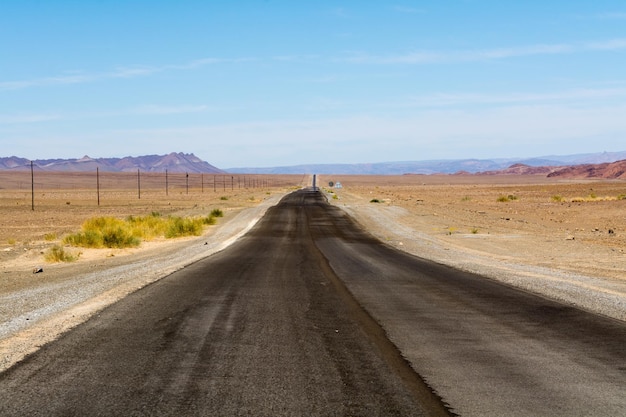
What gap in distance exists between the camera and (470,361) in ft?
26.1

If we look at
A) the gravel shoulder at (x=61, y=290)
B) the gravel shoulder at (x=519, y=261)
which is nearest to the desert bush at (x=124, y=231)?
the gravel shoulder at (x=61, y=290)

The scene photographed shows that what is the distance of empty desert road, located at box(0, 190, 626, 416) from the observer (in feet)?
20.4

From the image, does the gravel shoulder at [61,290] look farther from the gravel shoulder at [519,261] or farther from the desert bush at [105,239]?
the gravel shoulder at [519,261]

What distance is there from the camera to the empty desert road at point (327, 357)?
245 inches

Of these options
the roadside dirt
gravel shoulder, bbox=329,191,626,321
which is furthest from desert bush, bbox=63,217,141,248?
the roadside dirt

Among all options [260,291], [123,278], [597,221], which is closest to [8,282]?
[123,278]

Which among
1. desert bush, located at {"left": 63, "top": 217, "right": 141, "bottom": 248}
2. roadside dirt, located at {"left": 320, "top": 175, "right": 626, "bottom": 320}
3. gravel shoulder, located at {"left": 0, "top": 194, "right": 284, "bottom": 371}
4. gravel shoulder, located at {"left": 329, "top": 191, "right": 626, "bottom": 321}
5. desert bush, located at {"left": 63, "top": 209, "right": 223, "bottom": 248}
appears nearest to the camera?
gravel shoulder, located at {"left": 0, "top": 194, "right": 284, "bottom": 371}

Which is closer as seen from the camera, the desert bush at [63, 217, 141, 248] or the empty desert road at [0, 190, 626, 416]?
the empty desert road at [0, 190, 626, 416]

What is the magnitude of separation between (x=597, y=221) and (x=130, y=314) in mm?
41371

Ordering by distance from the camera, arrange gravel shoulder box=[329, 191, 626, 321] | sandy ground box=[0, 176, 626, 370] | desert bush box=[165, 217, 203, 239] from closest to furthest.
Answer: sandy ground box=[0, 176, 626, 370], gravel shoulder box=[329, 191, 626, 321], desert bush box=[165, 217, 203, 239]

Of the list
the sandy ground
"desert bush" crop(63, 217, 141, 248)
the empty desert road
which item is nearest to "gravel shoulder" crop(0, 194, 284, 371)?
the sandy ground

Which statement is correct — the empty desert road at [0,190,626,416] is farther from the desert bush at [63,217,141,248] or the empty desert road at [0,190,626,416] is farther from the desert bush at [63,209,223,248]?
the desert bush at [63,209,223,248]

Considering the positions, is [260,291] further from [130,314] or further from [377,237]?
[377,237]

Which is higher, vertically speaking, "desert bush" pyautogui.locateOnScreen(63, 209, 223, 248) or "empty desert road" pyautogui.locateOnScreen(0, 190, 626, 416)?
"empty desert road" pyautogui.locateOnScreen(0, 190, 626, 416)
